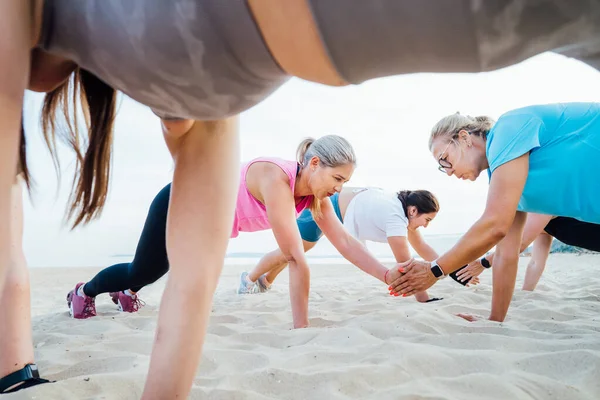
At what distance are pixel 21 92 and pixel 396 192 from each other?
14.2 feet

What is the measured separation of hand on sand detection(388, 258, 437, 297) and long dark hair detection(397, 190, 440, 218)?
63.8 inches

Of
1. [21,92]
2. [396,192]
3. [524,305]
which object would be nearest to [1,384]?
[21,92]

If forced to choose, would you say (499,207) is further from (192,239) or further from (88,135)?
(88,135)

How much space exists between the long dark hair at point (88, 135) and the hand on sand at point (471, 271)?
130 inches

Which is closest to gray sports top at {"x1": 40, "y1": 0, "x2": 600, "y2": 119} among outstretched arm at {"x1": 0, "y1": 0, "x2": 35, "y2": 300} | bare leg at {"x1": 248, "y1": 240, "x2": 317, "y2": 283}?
outstretched arm at {"x1": 0, "y1": 0, "x2": 35, "y2": 300}

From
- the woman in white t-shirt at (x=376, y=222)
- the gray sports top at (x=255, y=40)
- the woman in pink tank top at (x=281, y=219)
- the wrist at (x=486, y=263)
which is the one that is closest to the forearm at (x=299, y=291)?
the woman in pink tank top at (x=281, y=219)

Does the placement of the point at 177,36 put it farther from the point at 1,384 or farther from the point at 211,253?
the point at 1,384

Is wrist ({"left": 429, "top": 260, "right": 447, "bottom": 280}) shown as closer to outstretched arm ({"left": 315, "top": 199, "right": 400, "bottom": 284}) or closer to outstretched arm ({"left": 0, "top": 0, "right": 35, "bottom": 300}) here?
outstretched arm ({"left": 315, "top": 199, "right": 400, "bottom": 284})

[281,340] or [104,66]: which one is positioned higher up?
[104,66]

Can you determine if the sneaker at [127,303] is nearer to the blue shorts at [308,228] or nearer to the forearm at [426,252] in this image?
the blue shorts at [308,228]

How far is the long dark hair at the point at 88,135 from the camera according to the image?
857 millimetres

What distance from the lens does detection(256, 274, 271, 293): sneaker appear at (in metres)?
4.61

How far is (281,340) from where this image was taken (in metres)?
2.11

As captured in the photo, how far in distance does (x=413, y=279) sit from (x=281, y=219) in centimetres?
81
